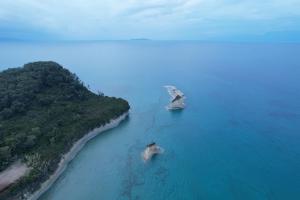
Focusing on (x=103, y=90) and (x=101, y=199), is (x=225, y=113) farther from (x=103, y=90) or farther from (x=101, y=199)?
(x=103, y=90)

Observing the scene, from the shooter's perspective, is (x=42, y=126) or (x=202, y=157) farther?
(x=42, y=126)

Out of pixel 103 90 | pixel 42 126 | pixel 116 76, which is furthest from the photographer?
pixel 116 76

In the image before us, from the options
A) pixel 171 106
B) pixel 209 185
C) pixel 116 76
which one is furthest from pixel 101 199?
pixel 116 76

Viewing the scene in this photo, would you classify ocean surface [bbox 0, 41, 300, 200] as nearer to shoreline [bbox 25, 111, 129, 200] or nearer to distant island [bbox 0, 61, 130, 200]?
shoreline [bbox 25, 111, 129, 200]

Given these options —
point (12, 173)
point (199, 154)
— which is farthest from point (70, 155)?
point (199, 154)

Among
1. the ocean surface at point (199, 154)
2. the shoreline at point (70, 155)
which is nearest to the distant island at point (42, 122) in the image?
the shoreline at point (70, 155)

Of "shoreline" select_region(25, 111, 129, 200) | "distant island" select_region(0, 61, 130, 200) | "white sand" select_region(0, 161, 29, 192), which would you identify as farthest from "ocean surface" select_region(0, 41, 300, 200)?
"white sand" select_region(0, 161, 29, 192)

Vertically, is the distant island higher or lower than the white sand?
higher

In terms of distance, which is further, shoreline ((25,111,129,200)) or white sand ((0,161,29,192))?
shoreline ((25,111,129,200))
